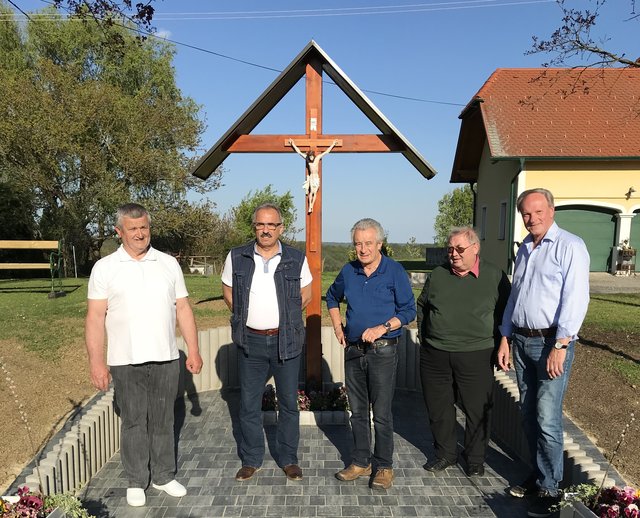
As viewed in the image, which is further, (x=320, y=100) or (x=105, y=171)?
(x=105, y=171)

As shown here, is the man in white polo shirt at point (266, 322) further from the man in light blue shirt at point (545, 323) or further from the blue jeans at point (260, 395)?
the man in light blue shirt at point (545, 323)

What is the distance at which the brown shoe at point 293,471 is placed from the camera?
3318 millimetres

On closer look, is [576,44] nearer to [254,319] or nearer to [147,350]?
[254,319]

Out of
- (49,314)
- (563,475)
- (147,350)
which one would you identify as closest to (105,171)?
(49,314)

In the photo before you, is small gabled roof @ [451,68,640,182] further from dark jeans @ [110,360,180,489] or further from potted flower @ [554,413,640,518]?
dark jeans @ [110,360,180,489]

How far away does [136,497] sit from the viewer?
2998 millimetres

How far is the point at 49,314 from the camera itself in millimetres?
8297

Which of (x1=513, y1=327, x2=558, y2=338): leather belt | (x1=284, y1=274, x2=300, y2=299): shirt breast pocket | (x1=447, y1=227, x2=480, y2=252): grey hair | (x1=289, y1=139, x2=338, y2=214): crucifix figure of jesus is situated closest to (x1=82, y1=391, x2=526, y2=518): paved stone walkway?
(x1=513, y1=327, x2=558, y2=338): leather belt

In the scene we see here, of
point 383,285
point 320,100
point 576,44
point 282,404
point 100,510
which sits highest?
point 576,44

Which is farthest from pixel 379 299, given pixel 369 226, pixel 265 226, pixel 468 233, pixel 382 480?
pixel 382 480

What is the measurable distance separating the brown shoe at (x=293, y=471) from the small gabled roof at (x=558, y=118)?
12.2m

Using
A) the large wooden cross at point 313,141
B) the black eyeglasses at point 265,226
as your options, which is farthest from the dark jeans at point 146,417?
the large wooden cross at point 313,141

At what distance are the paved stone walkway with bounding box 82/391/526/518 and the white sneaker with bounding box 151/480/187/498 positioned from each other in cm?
5

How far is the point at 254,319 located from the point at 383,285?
3.00 ft
